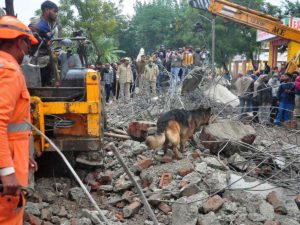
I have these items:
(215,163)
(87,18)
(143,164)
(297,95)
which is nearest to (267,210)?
(215,163)

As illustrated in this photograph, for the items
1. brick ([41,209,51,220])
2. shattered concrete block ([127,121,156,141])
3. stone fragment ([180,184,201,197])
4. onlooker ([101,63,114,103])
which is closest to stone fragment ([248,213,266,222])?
stone fragment ([180,184,201,197])

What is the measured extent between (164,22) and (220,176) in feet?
159

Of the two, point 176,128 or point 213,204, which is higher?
point 176,128

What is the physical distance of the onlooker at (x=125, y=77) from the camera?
16375 millimetres

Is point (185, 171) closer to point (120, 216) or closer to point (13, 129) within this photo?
point (120, 216)

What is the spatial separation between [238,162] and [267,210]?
1.72 metres

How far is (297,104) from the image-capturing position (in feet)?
37.8

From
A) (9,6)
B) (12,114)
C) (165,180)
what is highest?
(9,6)

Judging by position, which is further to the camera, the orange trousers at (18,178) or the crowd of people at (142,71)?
the crowd of people at (142,71)

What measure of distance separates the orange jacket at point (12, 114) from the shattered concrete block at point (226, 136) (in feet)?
14.3

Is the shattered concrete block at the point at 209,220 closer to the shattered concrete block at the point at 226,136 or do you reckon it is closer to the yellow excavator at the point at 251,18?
the shattered concrete block at the point at 226,136

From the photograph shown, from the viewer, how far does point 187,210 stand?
4.64 metres

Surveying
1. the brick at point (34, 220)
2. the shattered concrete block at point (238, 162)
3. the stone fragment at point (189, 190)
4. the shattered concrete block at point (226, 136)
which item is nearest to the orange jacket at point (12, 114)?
the brick at point (34, 220)

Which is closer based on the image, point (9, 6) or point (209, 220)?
point (209, 220)
